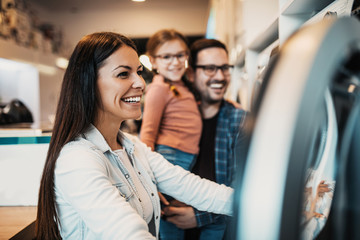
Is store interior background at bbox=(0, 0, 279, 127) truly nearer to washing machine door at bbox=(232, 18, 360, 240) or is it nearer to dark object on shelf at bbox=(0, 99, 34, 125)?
dark object on shelf at bbox=(0, 99, 34, 125)

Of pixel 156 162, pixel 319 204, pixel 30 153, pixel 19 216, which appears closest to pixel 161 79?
pixel 156 162

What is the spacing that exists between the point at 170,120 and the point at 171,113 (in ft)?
0.11

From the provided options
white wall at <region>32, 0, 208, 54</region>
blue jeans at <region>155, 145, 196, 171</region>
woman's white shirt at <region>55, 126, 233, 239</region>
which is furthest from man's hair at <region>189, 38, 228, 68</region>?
white wall at <region>32, 0, 208, 54</region>

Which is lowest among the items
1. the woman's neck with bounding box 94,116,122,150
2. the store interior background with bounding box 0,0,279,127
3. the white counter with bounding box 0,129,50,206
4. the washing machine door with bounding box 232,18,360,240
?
the white counter with bounding box 0,129,50,206

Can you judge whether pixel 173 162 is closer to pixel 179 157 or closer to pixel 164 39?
pixel 179 157

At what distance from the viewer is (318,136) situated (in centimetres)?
40

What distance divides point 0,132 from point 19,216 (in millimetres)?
368

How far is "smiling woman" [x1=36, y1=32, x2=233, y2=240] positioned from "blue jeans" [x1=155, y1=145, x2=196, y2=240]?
24 centimetres

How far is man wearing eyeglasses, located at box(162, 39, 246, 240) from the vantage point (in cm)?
126

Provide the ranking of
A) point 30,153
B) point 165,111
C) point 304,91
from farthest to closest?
1. point 165,111
2. point 30,153
3. point 304,91

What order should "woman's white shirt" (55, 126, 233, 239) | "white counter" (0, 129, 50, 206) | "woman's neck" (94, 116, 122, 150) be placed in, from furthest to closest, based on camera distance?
"white counter" (0, 129, 50, 206) → "woman's neck" (94, 116, 122, 150) → "woman's white shirt" (55, 126, 233, 239)

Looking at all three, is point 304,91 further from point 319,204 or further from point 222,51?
point 222,51

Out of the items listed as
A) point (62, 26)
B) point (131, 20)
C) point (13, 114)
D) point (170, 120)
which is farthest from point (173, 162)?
point (62, 26)

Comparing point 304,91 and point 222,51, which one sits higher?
point 222,51
